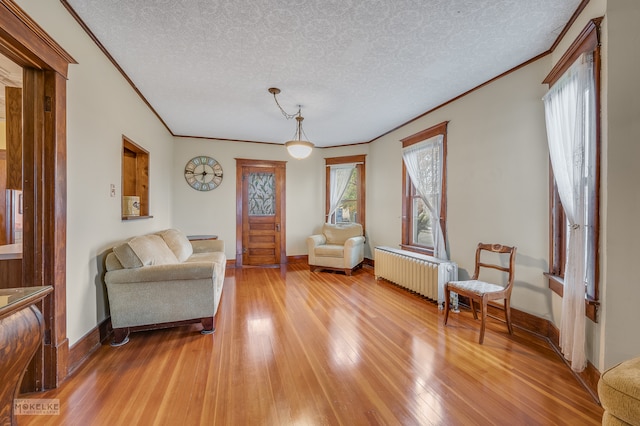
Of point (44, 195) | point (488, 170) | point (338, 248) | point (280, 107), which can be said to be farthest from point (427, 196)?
point (44, 195)

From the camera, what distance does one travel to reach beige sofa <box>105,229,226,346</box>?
7.73 feet

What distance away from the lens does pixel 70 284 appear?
77.4 inches

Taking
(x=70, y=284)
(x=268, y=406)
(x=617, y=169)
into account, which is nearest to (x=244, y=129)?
(x=70, y=284)

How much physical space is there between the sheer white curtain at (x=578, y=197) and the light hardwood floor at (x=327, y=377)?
0.34m

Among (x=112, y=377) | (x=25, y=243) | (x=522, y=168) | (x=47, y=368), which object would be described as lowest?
(x=112, y=377)

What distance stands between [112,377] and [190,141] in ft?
14.5

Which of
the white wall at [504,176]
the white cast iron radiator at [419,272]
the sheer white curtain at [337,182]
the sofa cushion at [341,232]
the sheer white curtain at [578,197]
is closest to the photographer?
the sheer white curtain at [578,197]

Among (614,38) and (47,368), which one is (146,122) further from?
(614,38)

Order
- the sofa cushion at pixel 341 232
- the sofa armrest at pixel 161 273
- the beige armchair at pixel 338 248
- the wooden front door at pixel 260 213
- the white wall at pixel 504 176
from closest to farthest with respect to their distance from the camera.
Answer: the sofa armrest at pixel 161 273 → the white wall at pixel 504 176 → the beige armchair at pixel 338 248 → the sofa cushion at pixel 341 232 → the wooden front door at pixel 260 213

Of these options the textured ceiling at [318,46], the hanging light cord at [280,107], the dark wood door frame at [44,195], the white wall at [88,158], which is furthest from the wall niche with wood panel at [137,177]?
the hanging light cord at [280,107]

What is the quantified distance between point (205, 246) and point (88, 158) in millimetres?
2323

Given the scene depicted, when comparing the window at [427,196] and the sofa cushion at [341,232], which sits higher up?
the window at [427,196]

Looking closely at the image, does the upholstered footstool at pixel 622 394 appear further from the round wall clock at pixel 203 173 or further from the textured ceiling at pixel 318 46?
the round wall clock at pixel 203 173

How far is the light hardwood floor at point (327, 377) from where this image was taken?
5.05 ft
